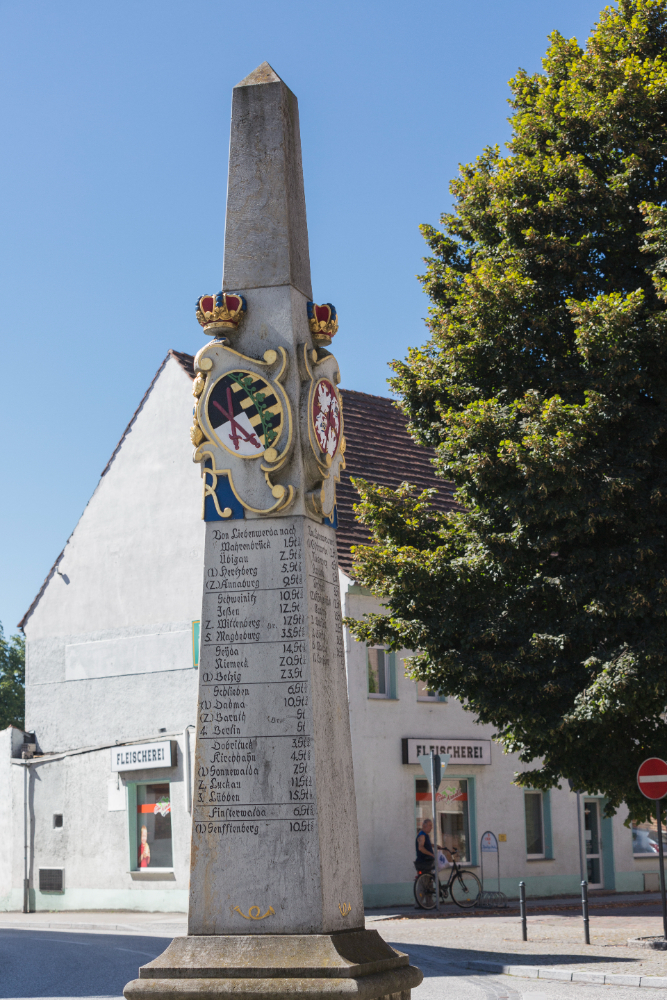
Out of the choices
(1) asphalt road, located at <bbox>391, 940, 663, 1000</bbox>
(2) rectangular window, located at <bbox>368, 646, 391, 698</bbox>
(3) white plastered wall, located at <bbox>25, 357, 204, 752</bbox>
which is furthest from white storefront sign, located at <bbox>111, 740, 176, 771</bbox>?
(1) asphalt road, located at <bbox>391, 940, 663, 1000</bbox>

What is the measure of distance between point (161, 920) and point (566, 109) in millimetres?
16117

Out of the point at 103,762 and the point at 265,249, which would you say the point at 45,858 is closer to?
the point at 103,762

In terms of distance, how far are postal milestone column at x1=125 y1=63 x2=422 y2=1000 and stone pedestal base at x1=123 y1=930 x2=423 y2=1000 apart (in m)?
0.01

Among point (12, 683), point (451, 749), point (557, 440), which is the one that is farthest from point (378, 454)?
point (12, 683)

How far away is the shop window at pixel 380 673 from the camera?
84.5 feet

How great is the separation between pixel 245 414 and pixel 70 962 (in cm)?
1033

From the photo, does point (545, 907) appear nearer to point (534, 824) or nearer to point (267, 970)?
point (534, 824)

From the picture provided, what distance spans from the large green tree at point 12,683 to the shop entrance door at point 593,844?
36.7m

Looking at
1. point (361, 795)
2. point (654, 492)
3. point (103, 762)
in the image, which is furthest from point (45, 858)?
point (654, 492)

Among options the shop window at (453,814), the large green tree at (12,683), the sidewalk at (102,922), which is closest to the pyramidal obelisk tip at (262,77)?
the sidewalk at (102,922)

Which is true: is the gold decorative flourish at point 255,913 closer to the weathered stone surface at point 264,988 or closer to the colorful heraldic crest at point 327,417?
the weathered stone surface at point 264,988

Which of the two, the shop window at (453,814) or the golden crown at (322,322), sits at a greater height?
the golden crown at (322,322)

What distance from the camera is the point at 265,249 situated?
9.03 metres

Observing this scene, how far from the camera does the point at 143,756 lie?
2656cm
